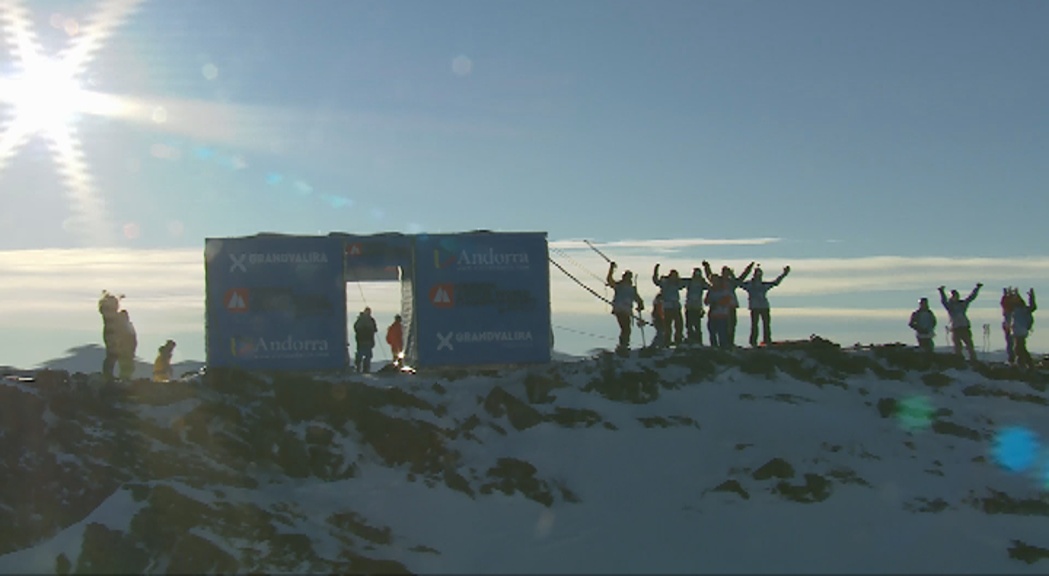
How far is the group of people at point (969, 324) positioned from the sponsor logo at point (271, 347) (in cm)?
1338

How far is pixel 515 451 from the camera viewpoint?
57.8ft

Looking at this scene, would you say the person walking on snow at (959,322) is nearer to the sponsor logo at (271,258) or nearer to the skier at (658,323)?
the skier at (658,323)

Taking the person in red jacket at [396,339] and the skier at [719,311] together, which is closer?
the skier at [719,311]

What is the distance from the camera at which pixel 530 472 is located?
1697 cm

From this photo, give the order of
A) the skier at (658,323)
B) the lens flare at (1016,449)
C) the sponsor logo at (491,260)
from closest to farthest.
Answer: the lens flare at (1016,449) → the sponsor logo at (491,260) → the skier at (658,323)

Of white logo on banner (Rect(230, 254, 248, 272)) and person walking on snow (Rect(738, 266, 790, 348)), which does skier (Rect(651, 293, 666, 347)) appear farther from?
white logo on banner (Rect(230, 254, 248, 272))

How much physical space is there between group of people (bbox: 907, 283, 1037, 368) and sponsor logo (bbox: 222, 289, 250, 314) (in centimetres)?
1461

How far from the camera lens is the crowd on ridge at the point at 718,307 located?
2212cm

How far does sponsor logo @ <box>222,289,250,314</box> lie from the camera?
21359 millimetres

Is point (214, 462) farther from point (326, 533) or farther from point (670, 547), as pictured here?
point (670, 547)

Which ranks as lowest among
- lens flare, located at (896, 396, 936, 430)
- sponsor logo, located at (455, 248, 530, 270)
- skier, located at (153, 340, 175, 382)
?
lens flare, located at (896, 396, 936, 430)

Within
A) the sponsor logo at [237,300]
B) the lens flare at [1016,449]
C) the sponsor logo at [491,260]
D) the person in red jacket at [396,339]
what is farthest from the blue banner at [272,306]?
the lens flare at [1016,449]

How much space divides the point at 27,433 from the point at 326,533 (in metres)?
5.07

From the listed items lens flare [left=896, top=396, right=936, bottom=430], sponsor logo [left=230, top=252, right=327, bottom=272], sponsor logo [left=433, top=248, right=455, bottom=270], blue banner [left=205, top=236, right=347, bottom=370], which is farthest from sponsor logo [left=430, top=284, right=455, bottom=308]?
lens flare [left=896, top=396, right=936, bottom=430]
